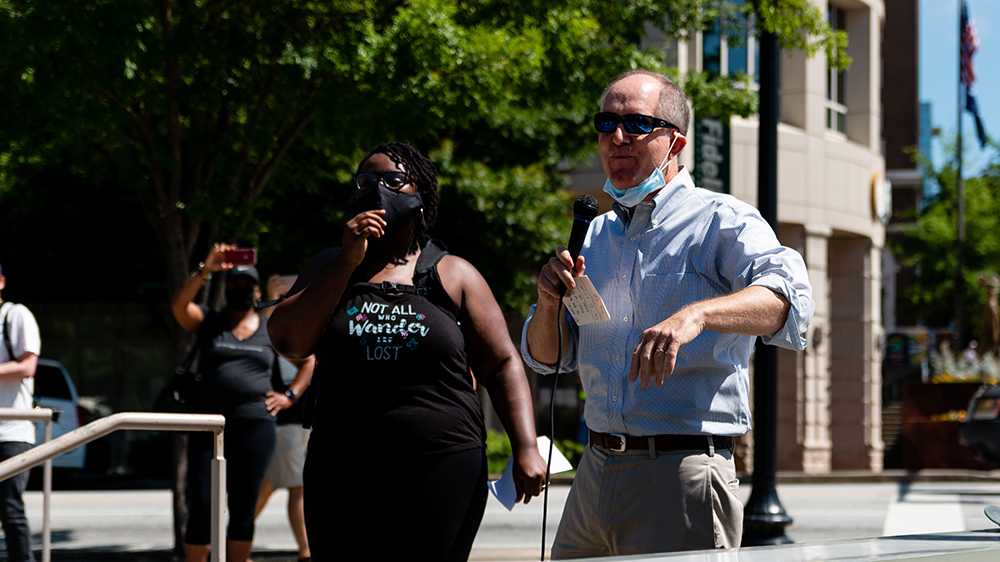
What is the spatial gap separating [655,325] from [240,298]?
5232mm

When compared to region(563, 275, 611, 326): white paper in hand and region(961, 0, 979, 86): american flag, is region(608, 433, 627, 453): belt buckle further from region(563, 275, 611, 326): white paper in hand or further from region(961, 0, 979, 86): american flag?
region(961, 0, 979, 86): american flag

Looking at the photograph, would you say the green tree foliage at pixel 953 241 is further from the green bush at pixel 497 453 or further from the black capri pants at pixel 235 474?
the black capri pants at pixel 235 474

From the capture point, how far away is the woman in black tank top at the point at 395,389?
4.24m

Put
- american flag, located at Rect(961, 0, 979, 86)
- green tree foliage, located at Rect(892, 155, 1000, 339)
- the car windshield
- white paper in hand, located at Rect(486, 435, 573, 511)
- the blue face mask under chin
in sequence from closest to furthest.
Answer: the blue face mask under chin
white paper in hand, located at Rect(486, 435, 573, 511)
the car windshield
american flag, located at Rect(961, 0, 979, 86)
green tree foliage, located at Rect(892, 155, 1000, 339)

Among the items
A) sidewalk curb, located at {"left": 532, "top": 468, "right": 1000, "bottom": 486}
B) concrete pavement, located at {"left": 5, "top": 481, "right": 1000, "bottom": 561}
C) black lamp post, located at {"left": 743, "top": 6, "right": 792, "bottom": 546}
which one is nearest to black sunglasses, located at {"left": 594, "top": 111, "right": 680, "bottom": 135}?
concrete pavement, located at {"left": 5, "top": 481, "right": 1000, "bottom": 561}

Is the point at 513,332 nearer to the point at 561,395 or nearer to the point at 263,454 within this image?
the point at 561,395

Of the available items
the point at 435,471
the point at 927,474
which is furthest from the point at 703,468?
the point at 927,474

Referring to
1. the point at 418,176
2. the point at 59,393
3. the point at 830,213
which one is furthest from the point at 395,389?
the point at 830,213

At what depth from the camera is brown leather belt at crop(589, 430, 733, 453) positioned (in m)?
3.80

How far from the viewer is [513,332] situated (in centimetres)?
2561

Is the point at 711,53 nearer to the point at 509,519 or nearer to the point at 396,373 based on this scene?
the point at 509,519

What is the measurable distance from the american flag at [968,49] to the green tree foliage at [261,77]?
96.3ft

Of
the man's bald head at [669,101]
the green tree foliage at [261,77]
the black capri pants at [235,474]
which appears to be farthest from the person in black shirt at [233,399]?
the man's bald head at [669,101]

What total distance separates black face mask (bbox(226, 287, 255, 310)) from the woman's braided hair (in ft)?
13.4
